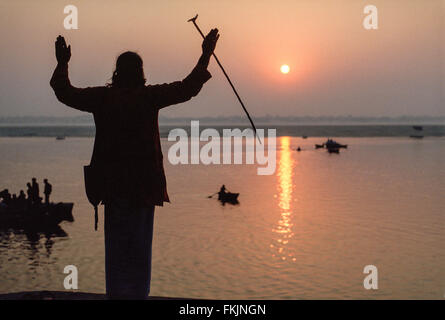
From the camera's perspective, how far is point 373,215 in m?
41.1

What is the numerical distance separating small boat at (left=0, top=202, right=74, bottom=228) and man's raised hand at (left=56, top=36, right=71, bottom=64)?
29.0 metres

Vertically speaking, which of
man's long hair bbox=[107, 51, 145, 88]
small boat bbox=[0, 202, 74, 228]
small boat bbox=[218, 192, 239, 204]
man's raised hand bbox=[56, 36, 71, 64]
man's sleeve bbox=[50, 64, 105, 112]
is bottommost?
small boat bbox=[0, 202, 74, 228]

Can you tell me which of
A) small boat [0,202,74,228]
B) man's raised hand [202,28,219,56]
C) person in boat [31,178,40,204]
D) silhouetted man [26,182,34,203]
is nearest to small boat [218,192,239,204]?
small boat [0,202,74,228]

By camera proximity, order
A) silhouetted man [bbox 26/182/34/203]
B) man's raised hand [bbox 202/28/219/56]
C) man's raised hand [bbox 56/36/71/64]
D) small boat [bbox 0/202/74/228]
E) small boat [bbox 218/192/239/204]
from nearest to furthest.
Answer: man's raised hand [bbox 202/28/219/56], man's raised hand [bbox 56/36/71/64], silhouetted man [bbox 26/182/34/203], small boat [bbox 0/202/74/228], small boat [bbox 218/192/239/204]

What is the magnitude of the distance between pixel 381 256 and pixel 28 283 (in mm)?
17116

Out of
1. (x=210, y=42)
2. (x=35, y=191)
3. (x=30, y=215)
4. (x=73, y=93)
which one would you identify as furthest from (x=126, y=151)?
(x=30, y=215)

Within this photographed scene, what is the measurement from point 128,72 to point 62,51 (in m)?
0.56

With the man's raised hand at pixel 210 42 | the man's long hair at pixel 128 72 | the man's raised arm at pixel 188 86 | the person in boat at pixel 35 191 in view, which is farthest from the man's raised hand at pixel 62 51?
the person in boat at pixel 35 191

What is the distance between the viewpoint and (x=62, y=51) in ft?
14.9

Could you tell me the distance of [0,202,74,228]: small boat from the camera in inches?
1239

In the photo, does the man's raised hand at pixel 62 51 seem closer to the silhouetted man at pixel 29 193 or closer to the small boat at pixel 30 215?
the silhouetted man at pixel 29 193

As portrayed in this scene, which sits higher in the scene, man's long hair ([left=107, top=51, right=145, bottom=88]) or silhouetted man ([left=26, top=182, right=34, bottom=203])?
man's long hair ([left=107, top=51, right=145, bottom=88])

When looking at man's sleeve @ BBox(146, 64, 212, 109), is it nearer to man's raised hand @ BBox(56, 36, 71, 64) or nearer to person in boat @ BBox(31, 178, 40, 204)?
man's raised hand @ BBox(56, 36, 71, 64)
